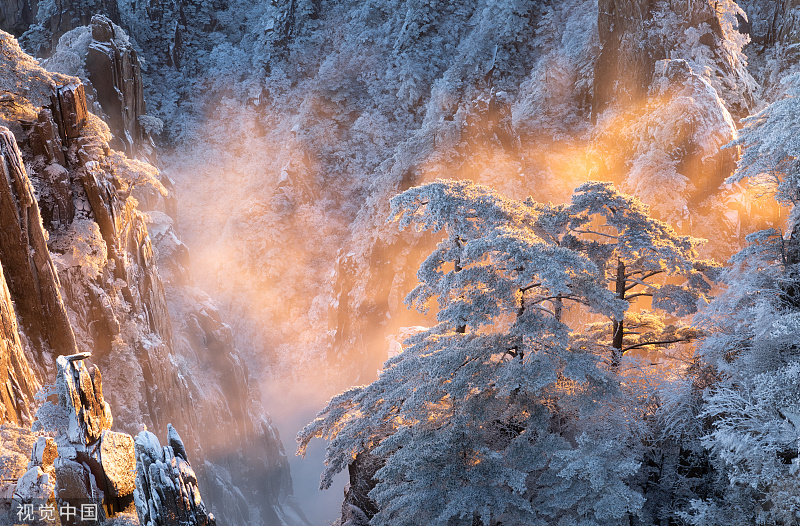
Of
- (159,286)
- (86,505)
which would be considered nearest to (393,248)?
(159,286)

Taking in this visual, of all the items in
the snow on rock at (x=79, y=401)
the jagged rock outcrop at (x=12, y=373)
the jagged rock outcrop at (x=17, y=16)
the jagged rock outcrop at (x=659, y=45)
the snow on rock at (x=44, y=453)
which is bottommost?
the snow on rock at (x=44, y=453)

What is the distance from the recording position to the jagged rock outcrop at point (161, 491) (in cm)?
729

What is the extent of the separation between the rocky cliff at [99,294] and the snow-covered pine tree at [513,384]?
7978 mm

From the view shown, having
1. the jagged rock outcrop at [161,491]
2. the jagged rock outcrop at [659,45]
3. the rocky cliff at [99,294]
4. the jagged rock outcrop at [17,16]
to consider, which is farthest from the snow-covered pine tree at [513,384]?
the jagged rock outcrop at [17,16]

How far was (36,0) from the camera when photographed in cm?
3625

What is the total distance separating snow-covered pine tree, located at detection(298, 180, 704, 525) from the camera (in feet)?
28.0

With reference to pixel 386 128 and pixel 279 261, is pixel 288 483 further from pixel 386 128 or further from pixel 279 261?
pixel 386 128

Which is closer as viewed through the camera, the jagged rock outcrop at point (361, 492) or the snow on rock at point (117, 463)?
the snow on rock at point (117, 463)

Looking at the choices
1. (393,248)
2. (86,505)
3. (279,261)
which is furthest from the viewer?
(279,261)

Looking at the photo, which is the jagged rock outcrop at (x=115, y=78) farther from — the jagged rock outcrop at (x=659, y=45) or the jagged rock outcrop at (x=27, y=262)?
the jagged rock outcrop at (x=659, y=45)

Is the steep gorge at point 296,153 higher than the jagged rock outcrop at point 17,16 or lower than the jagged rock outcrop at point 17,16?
lower

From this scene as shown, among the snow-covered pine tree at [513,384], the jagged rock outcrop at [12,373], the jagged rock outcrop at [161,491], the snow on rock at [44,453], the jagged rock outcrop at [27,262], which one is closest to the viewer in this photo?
the jagged rock outcrop at [161,491]

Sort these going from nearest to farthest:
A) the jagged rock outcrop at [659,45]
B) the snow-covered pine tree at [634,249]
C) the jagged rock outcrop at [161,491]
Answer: the jagged rock outcrop at [161,491] → the snow-covered pine tree at [634,249] → the jagged rock outcrop at [659,45]

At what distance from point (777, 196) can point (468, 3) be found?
32755mm
